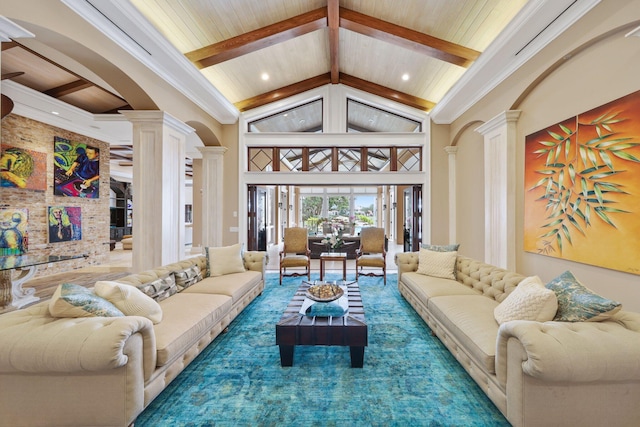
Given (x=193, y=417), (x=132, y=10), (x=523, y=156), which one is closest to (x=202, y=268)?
(x=193, y=417)

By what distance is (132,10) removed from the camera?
118 inches

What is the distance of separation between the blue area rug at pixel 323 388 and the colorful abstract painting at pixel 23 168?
17.6 feet

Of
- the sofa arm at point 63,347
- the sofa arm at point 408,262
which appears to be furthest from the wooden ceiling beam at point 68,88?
the sofa arm at point 408,262

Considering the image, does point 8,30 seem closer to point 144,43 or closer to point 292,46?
point 144,43

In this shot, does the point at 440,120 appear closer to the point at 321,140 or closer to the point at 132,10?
the point at 321,140

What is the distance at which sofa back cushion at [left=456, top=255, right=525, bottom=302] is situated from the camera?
2.77 m

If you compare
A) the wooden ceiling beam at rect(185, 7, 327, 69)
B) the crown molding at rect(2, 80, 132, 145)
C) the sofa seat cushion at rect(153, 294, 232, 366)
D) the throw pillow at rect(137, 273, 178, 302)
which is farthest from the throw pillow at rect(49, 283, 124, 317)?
the crown molding at rect(2, 80, 132, 145)

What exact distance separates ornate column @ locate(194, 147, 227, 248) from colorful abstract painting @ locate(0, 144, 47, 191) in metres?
2.93

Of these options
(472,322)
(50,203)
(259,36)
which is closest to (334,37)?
(259,36)

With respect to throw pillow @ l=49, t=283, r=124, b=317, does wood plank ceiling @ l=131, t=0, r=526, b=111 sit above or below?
above

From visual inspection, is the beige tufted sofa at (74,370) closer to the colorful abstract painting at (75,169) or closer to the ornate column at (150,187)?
the ornate column at (150,187)

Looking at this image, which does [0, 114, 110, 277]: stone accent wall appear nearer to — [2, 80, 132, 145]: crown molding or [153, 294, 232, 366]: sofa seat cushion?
[2, 80, 132, 145]: crown molding

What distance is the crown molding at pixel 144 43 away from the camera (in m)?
2.85

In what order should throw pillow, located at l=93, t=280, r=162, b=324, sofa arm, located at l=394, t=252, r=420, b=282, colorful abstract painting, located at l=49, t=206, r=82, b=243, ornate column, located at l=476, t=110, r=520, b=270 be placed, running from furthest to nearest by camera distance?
1. colorful abstract painting, located at l=49, t=206, r=82, b=243
2. sofa arm, located at l=394, t=252, r=420, b=282
3. ornate column, located at l=476, t=110, r=520, b=270
4. throw pillow, located at l=93, t=280, r=162, b=324
